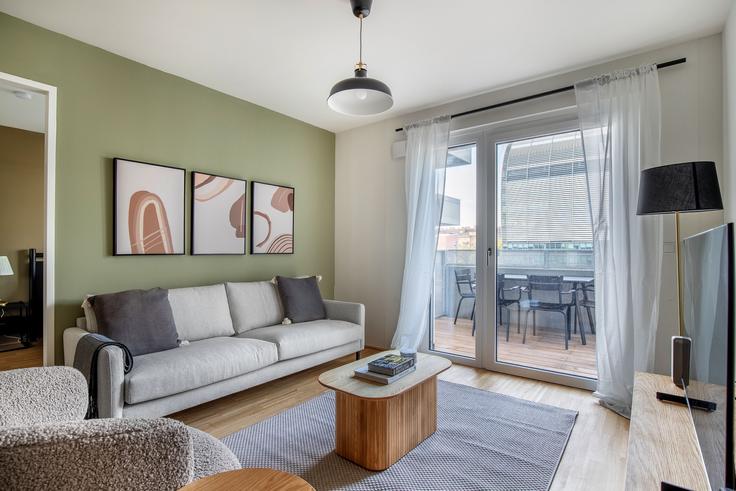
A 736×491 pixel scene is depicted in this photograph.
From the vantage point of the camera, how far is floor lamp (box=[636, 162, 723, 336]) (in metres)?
1.98

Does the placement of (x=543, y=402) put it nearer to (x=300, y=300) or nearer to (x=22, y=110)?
(x=300, y=300)

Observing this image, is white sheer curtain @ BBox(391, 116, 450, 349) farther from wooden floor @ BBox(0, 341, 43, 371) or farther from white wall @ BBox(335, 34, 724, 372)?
wooden floor @ BBox(0, 341, 43, 371)

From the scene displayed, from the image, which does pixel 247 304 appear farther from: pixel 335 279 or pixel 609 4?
pixel 609 4

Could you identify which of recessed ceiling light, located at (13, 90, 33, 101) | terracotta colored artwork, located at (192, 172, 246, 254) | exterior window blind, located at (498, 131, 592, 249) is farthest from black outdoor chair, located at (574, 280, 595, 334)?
recessed ceiling light, located at (13, 90, 33, 101)

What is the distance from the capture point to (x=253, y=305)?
11.5ft

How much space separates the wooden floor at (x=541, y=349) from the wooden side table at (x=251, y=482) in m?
2.99

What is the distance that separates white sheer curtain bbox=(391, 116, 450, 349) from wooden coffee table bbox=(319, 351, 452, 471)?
5.18 ft

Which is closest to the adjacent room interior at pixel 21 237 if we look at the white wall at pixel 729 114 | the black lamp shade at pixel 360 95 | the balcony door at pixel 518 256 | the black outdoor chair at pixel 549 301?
the black lamp shade at pixel 360 95

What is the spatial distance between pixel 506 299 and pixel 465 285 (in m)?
0.43

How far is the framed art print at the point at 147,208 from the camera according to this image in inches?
115

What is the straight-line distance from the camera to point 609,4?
2324 mm

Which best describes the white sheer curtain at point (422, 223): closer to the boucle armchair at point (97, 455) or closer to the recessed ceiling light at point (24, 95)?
the boucle armchair at point (97, 455)

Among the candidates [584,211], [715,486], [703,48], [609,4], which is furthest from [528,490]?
[703,48]

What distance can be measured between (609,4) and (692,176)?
3.92 ft
